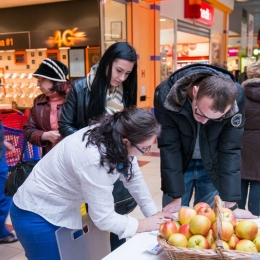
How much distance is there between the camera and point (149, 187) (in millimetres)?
4785

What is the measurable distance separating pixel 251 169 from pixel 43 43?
5371mm

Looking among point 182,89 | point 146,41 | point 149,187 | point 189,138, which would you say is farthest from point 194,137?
point 146,41

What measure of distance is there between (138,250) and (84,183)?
37 cm

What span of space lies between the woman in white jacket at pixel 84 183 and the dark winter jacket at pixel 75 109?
56 centimetres

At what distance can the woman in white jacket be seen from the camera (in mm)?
1503

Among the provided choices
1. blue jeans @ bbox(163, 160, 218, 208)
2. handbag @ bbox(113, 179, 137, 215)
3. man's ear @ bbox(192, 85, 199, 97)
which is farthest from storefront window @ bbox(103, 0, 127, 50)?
man's ear @ bbox(192, 85, 199, 97)

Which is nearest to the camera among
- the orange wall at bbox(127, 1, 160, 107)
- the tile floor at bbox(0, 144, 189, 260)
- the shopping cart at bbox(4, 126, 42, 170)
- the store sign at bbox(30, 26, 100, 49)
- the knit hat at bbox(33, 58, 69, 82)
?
the knit hat at bbox(33, 58, 69, 82)

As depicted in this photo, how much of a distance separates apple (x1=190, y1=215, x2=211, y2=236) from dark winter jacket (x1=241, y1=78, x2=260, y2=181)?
74.5 inches

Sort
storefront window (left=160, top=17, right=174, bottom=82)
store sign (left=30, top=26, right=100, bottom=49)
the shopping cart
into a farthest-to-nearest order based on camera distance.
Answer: storefront window (left=160, top=17, right=174, bottom=82)
store sign (left=30, top=26, right=100, bottom=49)
the shopping cart

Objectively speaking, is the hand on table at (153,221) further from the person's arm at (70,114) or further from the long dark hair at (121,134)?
the person's arm at (70,114)

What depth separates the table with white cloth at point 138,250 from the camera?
1.49 m

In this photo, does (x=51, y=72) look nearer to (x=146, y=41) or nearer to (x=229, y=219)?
(x=229, y=219)

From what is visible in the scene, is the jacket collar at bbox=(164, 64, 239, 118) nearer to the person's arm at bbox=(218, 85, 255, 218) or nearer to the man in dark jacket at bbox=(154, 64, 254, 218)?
the man in dark jacket at bbox=(154, 64, 254, 218)

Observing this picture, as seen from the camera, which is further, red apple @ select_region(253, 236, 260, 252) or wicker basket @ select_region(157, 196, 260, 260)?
red apple @ select_region(253, 236, 260, 252)
